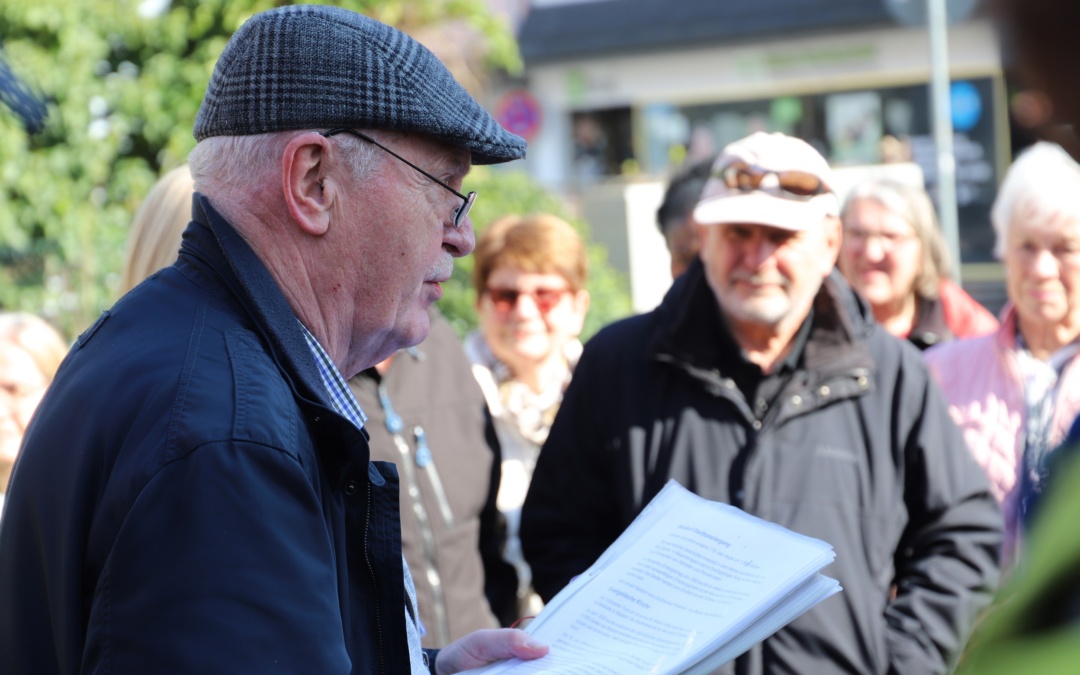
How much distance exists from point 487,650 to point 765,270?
5.14 feet

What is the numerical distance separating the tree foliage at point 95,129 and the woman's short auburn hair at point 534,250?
3.58m

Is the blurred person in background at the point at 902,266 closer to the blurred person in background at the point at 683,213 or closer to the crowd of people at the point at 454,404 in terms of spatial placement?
the crowd of people at the point at 454,404

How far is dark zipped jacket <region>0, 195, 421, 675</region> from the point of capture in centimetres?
129

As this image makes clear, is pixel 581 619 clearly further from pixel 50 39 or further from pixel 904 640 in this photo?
pixel 50 39

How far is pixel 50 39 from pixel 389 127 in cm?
763

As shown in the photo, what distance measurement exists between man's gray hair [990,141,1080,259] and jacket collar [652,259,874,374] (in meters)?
1.01

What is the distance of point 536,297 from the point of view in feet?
14.6

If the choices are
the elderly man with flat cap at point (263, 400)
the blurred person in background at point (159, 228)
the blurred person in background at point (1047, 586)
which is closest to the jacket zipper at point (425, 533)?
the blurred person in background at point (159, 228)

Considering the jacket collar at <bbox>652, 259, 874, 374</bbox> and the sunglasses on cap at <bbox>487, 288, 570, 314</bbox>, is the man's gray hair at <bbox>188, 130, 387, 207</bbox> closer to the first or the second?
the jacket collar at <bbox>652, 259, 874, 374</bbox>

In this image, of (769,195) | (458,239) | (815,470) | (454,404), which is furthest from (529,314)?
(458,239)

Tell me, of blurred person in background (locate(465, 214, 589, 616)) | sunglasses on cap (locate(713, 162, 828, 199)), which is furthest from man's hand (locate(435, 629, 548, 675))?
blurred person in background (locate(465, 214, 589, 616))

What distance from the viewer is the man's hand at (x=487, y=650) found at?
6.22 feet

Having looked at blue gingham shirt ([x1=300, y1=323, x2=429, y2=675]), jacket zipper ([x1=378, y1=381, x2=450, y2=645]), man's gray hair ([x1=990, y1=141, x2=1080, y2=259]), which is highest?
man's gray hair ([x1=990, y1=141, x2=1080, y2=259])

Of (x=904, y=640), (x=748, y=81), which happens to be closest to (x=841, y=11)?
(x=748, y=81)
